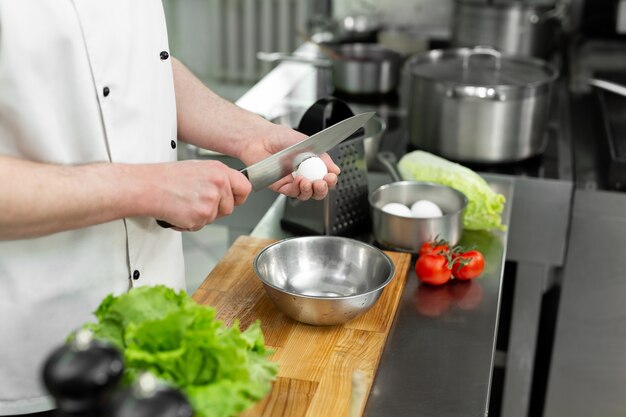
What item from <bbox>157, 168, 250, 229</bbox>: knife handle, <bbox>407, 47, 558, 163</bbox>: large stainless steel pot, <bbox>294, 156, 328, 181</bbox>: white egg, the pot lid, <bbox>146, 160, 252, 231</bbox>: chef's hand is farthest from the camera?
the pot lid

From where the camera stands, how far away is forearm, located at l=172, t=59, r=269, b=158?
149 centimetres

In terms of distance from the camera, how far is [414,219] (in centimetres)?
163

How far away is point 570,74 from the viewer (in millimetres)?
2834

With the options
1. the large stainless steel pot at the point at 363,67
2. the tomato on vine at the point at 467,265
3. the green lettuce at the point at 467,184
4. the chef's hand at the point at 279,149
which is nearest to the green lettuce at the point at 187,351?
the chef's hand at the point at 279,149

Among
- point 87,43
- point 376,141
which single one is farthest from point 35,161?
point 376,141

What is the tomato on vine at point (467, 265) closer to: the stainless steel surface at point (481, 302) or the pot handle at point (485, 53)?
the stainless steel surface at point (481, 302)

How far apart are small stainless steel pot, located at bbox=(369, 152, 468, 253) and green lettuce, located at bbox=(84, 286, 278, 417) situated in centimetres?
69

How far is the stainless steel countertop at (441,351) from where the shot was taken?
4.03 feet

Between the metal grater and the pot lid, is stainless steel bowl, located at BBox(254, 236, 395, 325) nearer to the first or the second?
the metal grater

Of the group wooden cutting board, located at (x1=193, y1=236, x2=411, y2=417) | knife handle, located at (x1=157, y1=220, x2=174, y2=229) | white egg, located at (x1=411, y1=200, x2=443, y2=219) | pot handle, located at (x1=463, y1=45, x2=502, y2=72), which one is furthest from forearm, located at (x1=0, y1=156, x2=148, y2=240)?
pot handle, located at (x1=463, y1=45, x2=502, y2=72)

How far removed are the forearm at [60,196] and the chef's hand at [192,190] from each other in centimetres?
4

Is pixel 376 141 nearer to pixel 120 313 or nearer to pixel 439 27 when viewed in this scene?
pixel 120 313

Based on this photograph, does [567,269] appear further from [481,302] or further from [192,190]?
[192,190]

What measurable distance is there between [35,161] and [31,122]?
0.06 meters
